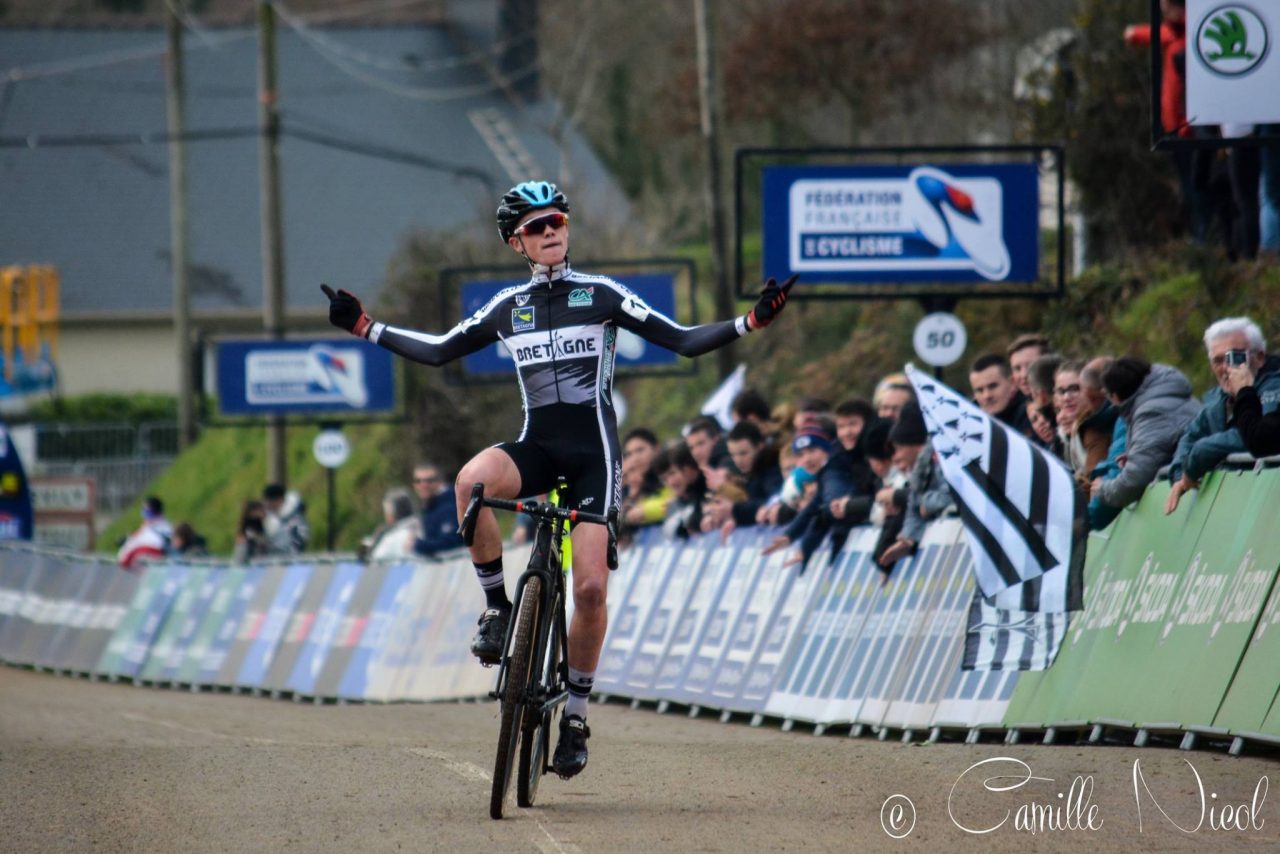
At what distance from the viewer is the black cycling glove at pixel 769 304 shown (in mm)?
8812

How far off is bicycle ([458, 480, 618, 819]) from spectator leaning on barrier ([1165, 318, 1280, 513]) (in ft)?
10.7

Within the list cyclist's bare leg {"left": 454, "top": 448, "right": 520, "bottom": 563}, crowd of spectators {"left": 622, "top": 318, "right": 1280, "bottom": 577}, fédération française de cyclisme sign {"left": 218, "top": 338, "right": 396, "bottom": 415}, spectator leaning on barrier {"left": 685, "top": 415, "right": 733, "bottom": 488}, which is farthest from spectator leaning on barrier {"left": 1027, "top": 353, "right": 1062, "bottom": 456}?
fédération française de cyclisme sign {"left": 218, "top": 338, "right": 396, "bottom": 415}

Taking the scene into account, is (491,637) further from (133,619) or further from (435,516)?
(133,619)

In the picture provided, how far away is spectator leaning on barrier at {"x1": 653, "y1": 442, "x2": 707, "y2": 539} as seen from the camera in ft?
54.0

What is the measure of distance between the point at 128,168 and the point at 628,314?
168ft

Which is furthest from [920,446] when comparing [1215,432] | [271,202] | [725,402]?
[271,202]

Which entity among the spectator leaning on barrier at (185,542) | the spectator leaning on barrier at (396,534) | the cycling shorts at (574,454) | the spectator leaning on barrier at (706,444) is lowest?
the spectator leaning on barrier at (185,542)

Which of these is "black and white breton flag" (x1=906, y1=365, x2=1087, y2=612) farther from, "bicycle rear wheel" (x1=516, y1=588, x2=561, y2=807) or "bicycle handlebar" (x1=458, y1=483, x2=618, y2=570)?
"bicycle rear wheel" (x1=516, y1=588, x2=561, y2=807)

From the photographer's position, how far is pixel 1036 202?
61.8ft

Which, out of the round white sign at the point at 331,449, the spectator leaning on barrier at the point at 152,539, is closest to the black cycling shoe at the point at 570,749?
the spectator leaning on barrier at the point at 152,539

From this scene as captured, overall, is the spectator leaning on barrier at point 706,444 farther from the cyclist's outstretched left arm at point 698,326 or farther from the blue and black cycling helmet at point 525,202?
the blue and black cycling helmet at point 525,202

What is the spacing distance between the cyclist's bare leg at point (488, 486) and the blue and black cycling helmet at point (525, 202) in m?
1.00

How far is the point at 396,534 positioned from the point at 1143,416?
12.1 m

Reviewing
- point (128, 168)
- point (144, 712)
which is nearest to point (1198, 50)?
point (144, 712)
